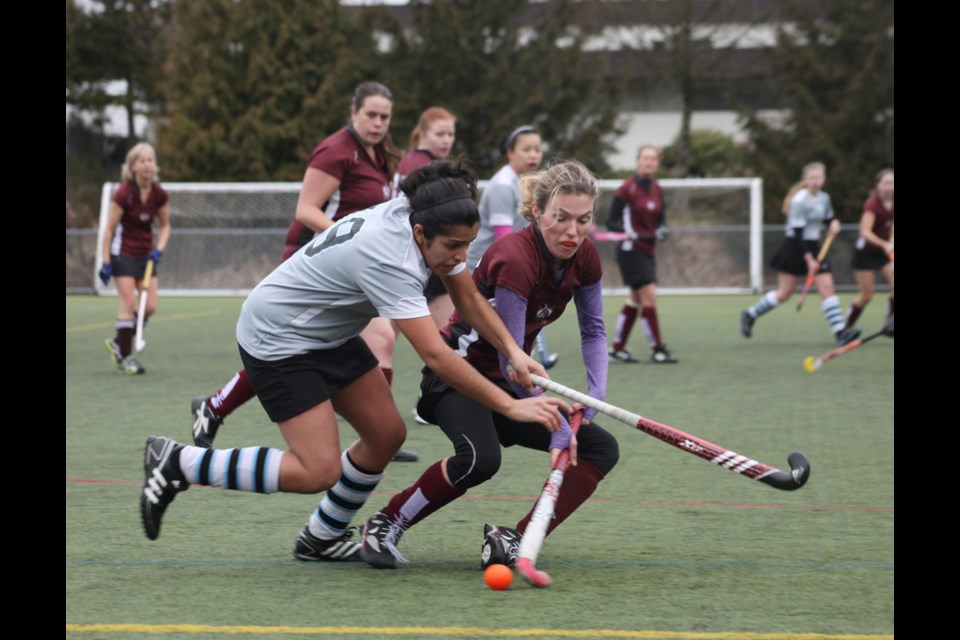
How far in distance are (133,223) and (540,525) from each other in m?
5.79

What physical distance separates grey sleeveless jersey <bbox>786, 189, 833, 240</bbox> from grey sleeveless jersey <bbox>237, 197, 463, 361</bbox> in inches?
294

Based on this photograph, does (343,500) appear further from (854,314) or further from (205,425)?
(854,314)

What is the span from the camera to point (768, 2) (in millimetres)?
27656

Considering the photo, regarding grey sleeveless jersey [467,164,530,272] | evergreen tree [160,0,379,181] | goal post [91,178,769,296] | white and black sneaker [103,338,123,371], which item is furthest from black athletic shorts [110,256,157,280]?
evergreen tree [160,0,379,181]

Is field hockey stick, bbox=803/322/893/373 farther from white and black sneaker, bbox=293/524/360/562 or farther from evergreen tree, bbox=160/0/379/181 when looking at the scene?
evergreen tree, bbox=160/0/379/181

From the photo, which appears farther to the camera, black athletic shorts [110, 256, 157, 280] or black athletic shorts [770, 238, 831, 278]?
black athletic shorts [770, 238, 831, 278]

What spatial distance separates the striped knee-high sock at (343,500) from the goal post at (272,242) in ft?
47.4

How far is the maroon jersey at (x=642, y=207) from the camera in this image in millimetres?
9320

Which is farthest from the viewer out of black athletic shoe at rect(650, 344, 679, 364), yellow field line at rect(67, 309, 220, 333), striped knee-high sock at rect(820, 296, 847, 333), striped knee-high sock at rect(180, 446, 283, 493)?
yellow field line at rect(67, 309, 220, 333)

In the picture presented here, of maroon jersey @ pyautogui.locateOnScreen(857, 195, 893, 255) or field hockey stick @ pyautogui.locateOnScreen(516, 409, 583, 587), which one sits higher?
maroon jersey @ pyautogui.locateOnScreen(857, 195, 893, 255)

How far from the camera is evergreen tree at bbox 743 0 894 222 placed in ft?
75.5
